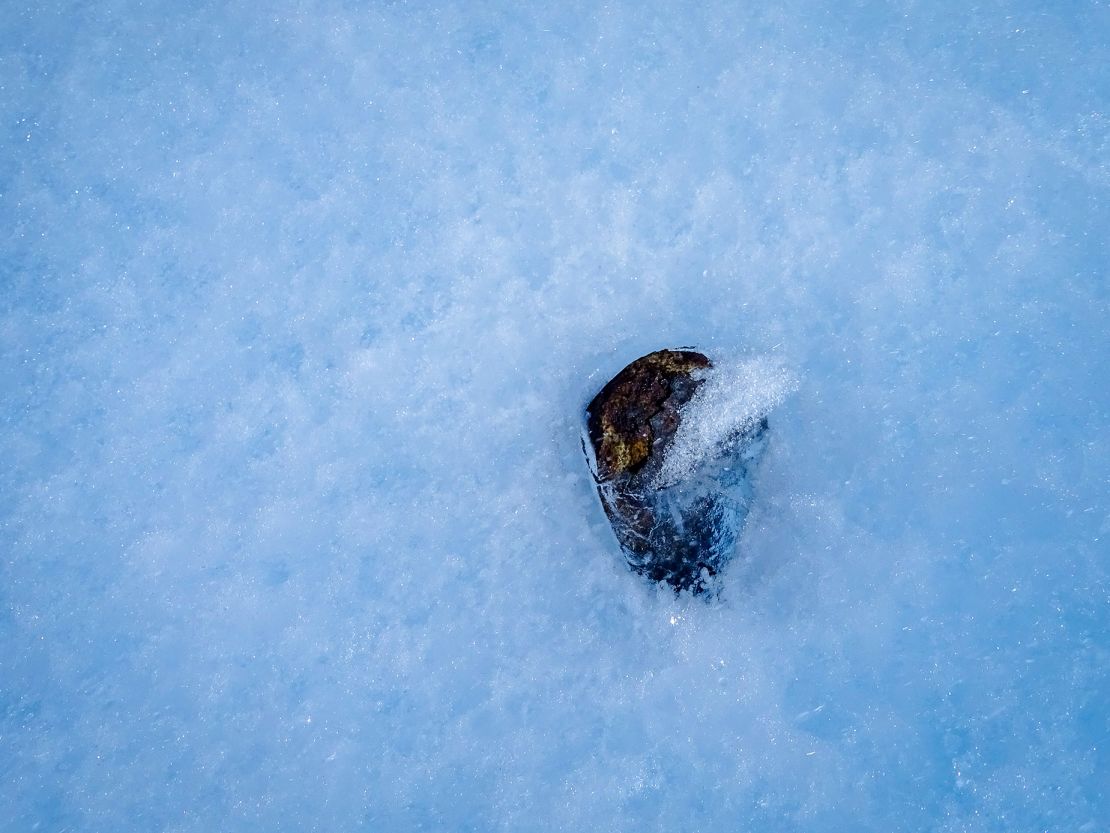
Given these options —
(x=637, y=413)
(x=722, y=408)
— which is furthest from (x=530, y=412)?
(x=722, y=408)

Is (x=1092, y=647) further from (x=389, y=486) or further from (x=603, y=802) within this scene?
(x=389, y=486)

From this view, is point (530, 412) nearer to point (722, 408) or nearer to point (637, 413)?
point (637, 413)

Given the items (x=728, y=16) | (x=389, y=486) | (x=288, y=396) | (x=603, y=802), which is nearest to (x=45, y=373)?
(x=288, y=396)
